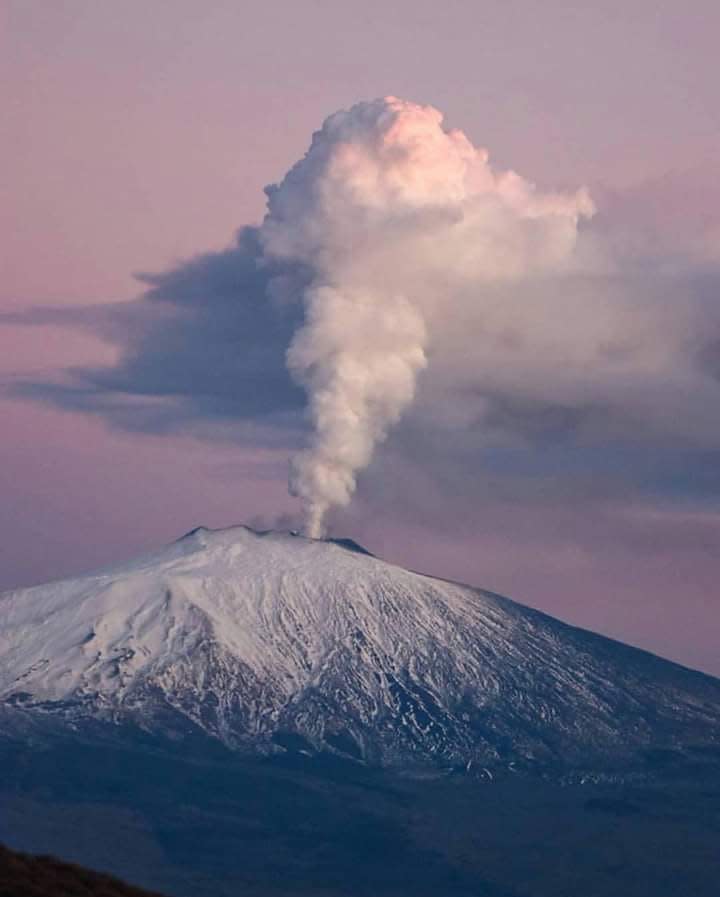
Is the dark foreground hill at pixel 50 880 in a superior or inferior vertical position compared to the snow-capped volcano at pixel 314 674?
inferior

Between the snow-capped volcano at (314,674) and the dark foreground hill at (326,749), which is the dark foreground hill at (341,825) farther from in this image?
the snow-capped volcano at (314,674)

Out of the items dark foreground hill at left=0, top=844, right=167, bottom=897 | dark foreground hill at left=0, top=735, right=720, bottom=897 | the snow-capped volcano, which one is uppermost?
the snow-capped volcano

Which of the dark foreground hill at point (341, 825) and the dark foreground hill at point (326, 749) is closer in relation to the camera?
the dark foreground hill at point (341, 825)

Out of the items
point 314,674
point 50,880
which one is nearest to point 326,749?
point 314,674

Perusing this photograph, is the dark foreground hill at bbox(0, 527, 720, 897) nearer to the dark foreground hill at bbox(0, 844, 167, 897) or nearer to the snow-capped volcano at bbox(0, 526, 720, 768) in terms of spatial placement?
Result: the snow-capped volcano at bbox(0, 526, 720, 768)

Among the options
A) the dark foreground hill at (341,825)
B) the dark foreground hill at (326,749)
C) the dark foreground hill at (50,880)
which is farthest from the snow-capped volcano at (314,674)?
the dark foreground hill at (50,880)

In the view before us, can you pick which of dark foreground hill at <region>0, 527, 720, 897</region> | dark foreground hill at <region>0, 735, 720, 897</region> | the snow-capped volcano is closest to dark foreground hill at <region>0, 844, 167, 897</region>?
dark foreground hill at <region>0, 527, 720, 897</region>

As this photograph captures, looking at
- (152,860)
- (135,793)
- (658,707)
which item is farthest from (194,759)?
(658,707)
